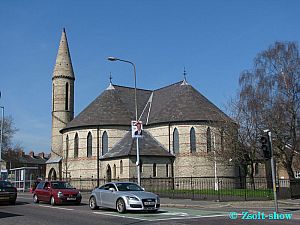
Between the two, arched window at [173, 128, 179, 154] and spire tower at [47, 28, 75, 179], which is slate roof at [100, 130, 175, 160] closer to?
arched window at [173, 128, 179, 154]

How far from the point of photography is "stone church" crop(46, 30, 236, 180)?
45.2m

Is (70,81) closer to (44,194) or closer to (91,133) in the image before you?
(91,133)

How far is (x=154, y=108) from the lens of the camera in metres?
52.8

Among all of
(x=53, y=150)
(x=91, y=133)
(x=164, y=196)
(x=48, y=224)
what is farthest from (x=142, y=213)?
(x=53, y=150)

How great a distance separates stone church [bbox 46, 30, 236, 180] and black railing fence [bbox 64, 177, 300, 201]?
46.7 inches

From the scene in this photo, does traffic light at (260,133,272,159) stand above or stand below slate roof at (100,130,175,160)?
below

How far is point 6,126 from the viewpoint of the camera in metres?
70.2

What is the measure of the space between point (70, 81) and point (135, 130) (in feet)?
110

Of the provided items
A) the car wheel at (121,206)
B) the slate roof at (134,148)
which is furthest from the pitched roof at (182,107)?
the car wheel at (121,206)

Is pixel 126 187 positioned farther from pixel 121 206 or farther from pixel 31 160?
pixel 31 160

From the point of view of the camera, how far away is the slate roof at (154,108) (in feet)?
155

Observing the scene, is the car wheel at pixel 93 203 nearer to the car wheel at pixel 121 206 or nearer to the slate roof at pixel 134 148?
the car wheel at pixel 121 206

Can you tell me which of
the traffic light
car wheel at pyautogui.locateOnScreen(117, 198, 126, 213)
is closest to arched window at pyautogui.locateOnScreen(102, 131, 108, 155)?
car wheel at pyautogui.locateOnScreen(117, 198, 126, 213)

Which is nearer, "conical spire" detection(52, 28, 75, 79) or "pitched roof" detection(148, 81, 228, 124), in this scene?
"pitched roof" detection(148, 81, 228, 124)
